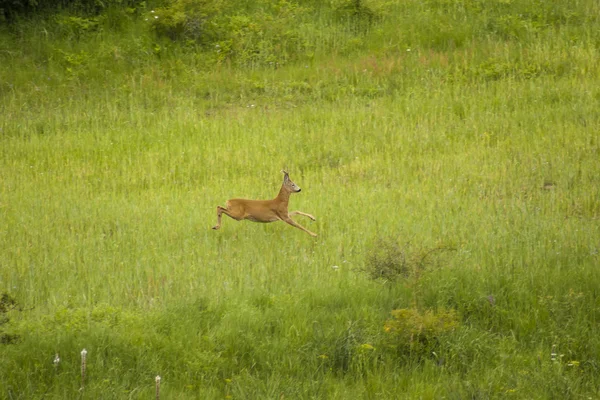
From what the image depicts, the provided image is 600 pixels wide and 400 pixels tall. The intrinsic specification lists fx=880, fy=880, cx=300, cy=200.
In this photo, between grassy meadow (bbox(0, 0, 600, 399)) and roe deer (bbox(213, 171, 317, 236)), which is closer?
grassy meadow (bbox(0, 0, 600, 399))

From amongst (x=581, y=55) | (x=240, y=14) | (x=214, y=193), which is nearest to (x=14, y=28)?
(x=240, y=14)

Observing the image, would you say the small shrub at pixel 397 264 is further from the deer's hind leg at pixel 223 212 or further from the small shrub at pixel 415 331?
the deer's hind leg at pixel 223 212

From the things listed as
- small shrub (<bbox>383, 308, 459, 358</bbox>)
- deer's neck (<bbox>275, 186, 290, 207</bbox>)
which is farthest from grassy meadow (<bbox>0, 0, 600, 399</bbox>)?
deer's neck (<bbox>275, 186, 290, 207</bbox>)

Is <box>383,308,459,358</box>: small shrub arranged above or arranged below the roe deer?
below

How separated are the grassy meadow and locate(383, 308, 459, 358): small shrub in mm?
23

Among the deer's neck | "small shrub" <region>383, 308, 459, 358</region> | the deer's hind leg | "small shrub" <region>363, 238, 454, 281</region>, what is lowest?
"small shrub" <region>383, 308, 459, 358</region>

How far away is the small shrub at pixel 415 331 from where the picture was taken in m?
8.09

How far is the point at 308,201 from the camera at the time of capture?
40.8 feet

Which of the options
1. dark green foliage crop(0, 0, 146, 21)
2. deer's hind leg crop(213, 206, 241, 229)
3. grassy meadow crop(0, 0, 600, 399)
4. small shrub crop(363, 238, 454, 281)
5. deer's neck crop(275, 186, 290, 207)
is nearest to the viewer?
grassy meadow crop(0, 0, 600, 399)

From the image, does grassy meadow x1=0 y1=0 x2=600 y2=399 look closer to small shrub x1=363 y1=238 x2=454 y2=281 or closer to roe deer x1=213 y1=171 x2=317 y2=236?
small shrub x1=363 y1=238 x2=454 y2=281

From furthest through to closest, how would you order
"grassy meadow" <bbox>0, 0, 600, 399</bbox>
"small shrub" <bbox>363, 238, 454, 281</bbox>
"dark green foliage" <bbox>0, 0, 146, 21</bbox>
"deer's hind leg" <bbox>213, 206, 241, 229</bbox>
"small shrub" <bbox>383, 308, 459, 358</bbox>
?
"dark green foliage" <bbox>0, 0, 146, 21</bbox>
"deer's hind leg" <bbox>213, 206, 241, 229</bbox>
"small shrub" <bbox>363, 238, 454, 281</bbox>
"small shrub" <bbox>383, 308, 459, 358</bbox>
"grassy meadow" <bbox>0, 0, 600, 399</bbox>

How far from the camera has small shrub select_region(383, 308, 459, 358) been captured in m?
8.09

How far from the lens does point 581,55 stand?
17.6 metres

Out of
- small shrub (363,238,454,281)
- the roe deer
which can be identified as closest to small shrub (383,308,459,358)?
small shrub (363,238,454,281)
